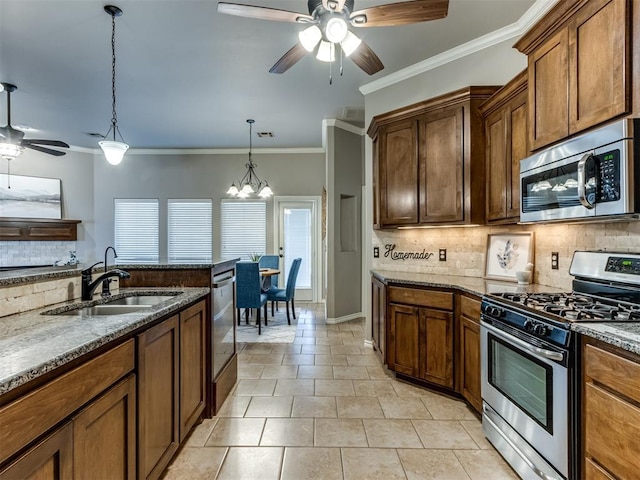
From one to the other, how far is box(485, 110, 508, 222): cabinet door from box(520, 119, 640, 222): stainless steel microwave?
49 cm

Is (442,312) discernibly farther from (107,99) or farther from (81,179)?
(81,179)

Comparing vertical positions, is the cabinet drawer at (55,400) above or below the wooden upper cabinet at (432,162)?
below

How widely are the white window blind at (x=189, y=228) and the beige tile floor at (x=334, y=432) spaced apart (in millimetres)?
3956

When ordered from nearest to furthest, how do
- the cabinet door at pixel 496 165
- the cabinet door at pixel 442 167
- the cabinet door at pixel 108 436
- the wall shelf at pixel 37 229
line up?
the cabinet door at pixel 108 436 → the cabinet door at pixel 496 165 → the cabinet door at pixel 442 167 → the wall shelf at pixel 37 229

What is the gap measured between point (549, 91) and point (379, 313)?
2313 millimetres

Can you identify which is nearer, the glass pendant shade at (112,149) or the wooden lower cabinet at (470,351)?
the wooden lower cabinet at (470,351)

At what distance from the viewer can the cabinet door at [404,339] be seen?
9.86 feet

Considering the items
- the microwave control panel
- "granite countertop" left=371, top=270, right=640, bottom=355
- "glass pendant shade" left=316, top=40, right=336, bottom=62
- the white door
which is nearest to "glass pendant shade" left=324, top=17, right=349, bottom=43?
"glass pendant shade" left=316, top=40, right=336, bottom=62

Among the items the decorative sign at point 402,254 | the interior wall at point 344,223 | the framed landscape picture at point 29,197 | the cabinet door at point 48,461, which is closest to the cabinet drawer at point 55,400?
the cabinet door at point 48,461

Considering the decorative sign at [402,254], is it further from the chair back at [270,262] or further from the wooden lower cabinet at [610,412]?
the chair back at [270,262]

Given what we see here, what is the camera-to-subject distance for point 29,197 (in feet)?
20.4

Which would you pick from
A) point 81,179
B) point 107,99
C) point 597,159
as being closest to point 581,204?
point 597,159

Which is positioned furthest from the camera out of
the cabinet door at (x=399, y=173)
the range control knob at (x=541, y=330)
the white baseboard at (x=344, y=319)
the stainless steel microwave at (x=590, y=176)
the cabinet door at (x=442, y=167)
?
the white baseboard at (x=344, y=319)

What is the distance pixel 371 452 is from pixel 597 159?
2.03 meters
